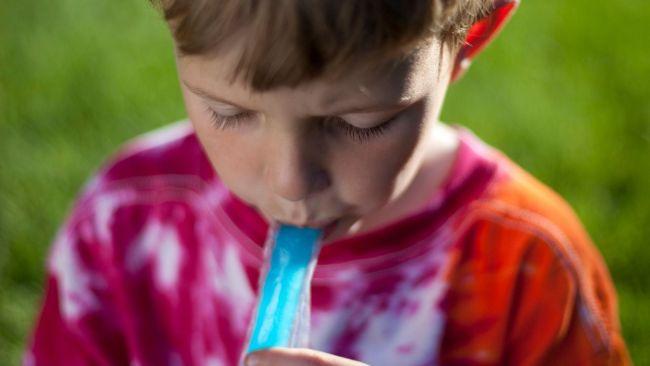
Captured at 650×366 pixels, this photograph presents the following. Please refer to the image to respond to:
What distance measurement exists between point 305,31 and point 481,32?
31 cm

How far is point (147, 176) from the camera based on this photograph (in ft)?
4.32

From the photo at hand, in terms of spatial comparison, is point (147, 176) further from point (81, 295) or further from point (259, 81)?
point (259, 81)

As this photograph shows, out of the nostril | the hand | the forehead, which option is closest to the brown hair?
the forehead

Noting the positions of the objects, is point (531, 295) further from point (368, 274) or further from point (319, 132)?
point (319, 132)

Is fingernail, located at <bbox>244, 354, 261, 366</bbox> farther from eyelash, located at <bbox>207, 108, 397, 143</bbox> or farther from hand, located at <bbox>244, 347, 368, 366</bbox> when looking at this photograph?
eyelash, located at <bbox>207, 108, 397, 143</bbox>

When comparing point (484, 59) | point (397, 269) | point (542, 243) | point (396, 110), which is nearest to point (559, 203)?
point (542, 243)

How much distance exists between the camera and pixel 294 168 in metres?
0.89

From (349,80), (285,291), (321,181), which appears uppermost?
(349,80)

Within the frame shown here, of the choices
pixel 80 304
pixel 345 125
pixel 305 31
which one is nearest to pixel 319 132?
pixel 345 125

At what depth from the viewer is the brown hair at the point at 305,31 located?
78 cm

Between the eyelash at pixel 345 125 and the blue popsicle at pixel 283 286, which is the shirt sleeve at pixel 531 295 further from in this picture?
the eyelash at pixel 345 125

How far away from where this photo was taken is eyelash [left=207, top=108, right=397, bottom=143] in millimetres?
895

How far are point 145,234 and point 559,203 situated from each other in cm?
59

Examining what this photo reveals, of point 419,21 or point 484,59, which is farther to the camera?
point 484,59
